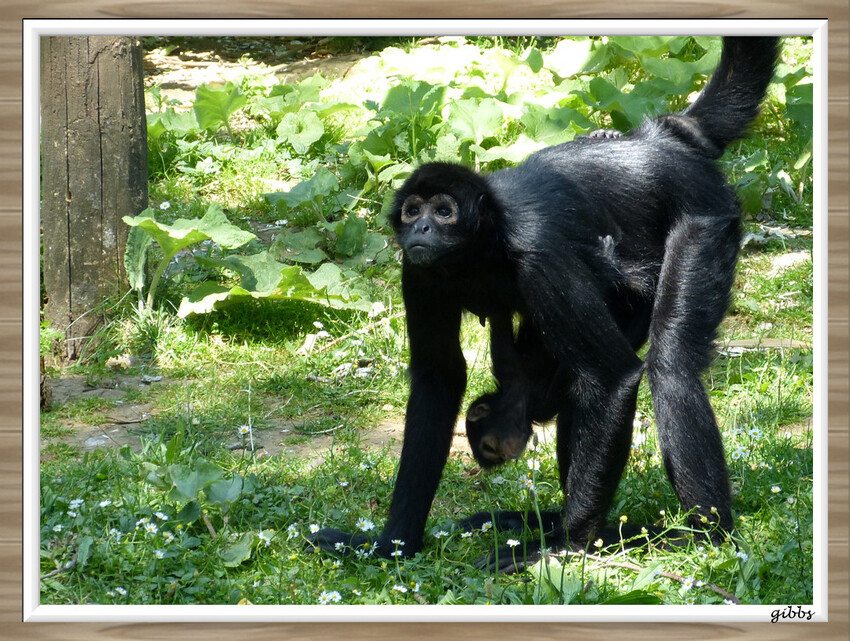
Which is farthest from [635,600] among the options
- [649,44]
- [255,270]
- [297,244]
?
[649,44]

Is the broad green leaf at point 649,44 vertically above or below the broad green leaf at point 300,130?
above

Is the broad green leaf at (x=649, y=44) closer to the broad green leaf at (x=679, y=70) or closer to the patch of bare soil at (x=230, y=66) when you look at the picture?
the broad green leaf at (x=679, y=70)

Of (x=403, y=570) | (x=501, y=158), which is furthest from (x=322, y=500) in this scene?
(x=501, y=158)

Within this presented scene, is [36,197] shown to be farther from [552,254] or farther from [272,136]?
[272,136]

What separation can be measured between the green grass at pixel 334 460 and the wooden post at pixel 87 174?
0.31 m

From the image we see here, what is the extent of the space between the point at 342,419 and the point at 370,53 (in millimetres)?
7912

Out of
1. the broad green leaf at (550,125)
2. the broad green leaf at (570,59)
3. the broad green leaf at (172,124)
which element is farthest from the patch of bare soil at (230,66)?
the broad green leaf at (550,125)

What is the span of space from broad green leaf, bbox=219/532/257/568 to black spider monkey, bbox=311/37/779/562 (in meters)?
0.42

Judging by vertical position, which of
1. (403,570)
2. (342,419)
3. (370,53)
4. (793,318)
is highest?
(370,53)

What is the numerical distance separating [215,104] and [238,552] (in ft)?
21.0

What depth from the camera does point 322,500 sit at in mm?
5852

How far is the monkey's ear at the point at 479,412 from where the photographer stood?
5711 millimetres

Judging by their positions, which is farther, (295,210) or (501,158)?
(295,210)

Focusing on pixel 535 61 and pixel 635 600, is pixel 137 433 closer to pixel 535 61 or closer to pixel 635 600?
pixel 635 600
